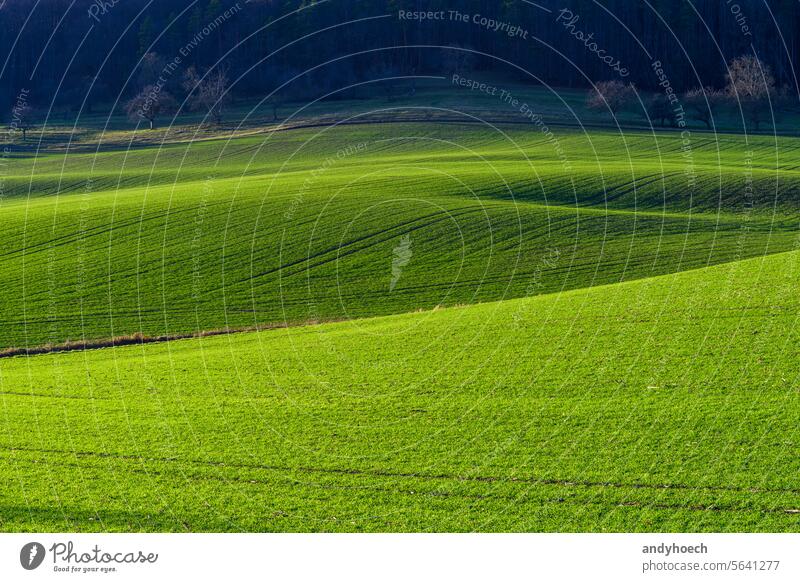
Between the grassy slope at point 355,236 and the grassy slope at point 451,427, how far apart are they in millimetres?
11088

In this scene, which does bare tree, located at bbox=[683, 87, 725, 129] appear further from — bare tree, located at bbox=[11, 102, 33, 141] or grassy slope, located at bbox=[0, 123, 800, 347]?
bare tree, located at bbox=[11, 102, 33, 141]

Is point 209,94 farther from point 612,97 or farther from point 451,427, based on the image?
point 451,427

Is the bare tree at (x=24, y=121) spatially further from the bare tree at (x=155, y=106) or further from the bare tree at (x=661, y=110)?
the bare tree at (x=661, y=110)

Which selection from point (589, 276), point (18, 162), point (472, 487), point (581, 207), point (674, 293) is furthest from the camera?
point (18, 162)

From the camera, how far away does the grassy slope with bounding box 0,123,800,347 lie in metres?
48.0

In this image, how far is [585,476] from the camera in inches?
783

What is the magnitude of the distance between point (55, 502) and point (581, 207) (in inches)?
2080

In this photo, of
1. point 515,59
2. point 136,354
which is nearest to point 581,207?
point 136,354

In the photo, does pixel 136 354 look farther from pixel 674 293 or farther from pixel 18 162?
pixel 18 162

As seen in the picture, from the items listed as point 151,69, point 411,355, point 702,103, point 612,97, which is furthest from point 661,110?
point 411,355

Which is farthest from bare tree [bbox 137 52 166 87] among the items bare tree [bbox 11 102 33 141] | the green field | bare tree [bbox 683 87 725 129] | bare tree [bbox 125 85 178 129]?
bare tree [bbox 683 87 725 129]

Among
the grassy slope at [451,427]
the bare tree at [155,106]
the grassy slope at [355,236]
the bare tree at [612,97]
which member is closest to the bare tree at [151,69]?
the bare tree at [155,106]
